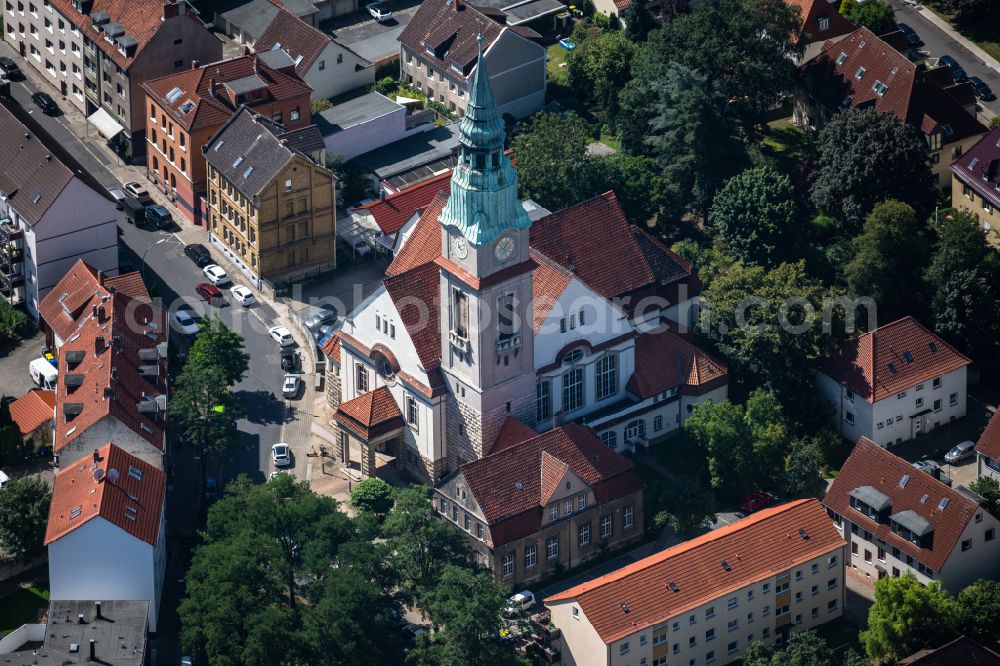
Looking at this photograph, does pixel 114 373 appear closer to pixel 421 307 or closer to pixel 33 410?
pixel 33 410

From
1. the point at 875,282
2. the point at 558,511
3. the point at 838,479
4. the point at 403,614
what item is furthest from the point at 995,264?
the point at 403,614

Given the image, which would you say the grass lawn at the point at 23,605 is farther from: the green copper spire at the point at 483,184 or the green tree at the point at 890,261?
the green tree at the point at 890,261

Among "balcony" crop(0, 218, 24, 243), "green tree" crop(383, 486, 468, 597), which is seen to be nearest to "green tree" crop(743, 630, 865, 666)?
"green tree" crop(383, 486, 468, 597)

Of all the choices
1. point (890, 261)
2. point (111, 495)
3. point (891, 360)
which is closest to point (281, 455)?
point (111, 495)

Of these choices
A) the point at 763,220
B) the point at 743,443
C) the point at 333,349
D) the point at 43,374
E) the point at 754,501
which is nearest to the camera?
the point at 743,443

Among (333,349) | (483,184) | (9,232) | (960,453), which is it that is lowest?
(960,453)

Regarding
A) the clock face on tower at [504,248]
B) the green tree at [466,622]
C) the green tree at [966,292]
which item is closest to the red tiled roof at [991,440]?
the green tree at [966,292]

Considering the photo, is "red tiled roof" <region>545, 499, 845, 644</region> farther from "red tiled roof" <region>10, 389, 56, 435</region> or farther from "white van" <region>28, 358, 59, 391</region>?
"white van" <region>28, 358, 59, 391</region>
